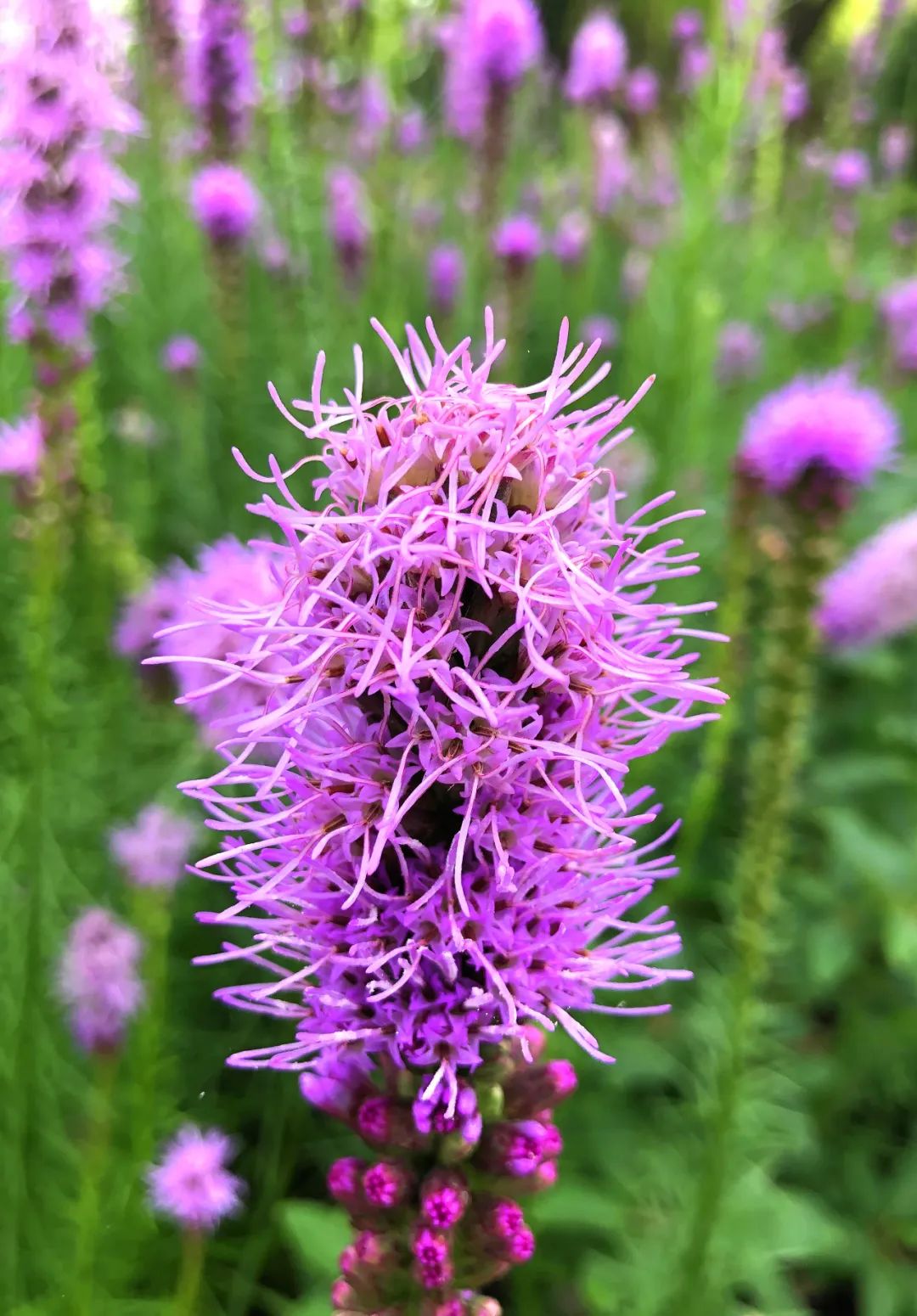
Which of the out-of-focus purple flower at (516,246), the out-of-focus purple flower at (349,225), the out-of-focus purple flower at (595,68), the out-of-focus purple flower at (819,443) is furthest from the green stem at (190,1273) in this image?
the out-of-focus purple flower at (595,68)

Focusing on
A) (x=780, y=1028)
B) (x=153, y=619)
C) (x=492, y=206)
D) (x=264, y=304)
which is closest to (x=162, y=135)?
(x=264, y=304)

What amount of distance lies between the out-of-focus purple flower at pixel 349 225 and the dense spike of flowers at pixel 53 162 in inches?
59.3

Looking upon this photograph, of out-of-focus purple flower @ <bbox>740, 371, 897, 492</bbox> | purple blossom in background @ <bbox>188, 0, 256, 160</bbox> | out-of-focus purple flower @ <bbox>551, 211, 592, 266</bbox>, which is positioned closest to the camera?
out-of-focus purple flower @ <bbox>740, 371, 897, 492</bbox>

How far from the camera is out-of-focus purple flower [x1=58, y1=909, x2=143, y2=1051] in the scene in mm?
1603

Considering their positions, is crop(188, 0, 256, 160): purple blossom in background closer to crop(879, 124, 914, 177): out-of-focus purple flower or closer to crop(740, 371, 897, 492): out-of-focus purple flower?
crop(740, 371, 897, 492): out-of-focus purple flower

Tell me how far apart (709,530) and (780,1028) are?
4.98ft

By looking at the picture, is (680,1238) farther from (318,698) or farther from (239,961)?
(318,698)

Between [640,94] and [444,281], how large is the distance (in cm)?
253

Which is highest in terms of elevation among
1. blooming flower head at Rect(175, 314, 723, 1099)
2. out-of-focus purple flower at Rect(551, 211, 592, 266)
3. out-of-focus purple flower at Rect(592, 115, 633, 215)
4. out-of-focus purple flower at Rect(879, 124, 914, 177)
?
out-of-focus purple flower at Rect(879, 124, 914, 177)

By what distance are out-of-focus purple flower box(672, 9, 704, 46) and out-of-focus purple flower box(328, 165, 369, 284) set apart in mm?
3430

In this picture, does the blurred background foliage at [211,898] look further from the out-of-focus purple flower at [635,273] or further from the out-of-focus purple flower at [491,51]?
the out-of-focus purple flower at [491,51]

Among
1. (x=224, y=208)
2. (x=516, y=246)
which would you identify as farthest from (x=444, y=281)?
(x=224, y=208)

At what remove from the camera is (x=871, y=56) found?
4977 millimetres

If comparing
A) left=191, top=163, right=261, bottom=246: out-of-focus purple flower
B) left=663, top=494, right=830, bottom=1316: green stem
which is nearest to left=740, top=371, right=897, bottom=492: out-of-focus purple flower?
left=663, top=494, right=830, bottom=1316: green stem
